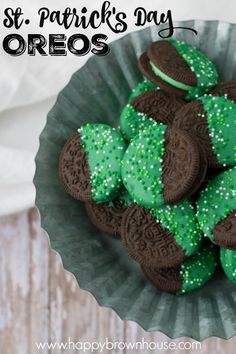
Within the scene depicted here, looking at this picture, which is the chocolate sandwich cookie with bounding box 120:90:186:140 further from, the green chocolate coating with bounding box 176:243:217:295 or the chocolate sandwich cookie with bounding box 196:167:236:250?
the green chocolate coating with bounding box 176:243:217:295

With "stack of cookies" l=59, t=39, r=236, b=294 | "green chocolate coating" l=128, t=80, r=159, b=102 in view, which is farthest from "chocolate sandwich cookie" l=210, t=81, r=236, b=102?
"green chocolate coating" l=128, t=80, r=159, b=102

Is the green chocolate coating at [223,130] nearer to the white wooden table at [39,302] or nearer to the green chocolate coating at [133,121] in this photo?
the green chocolate coating at [133,121]

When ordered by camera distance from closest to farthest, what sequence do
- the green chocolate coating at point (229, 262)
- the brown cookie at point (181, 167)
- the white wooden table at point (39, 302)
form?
the brown cookie at point (181, 167) → the green chocolate coating at point (229, 262) → the white wooden table at point (39, 302)

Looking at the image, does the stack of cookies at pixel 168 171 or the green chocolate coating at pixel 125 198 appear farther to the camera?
the green chocolate coating at pixel 125 198

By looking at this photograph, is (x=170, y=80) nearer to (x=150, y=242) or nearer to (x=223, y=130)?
(x=223, y=130)

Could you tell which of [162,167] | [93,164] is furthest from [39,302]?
[162,167]

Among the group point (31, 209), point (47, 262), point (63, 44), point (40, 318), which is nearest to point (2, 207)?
point (31, 209)

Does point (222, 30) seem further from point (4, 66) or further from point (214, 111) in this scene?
point (4, 66)

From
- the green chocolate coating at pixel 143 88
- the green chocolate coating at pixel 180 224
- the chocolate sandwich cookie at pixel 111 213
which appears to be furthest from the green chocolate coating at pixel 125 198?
the green chocolate coating at pixel 143 88
